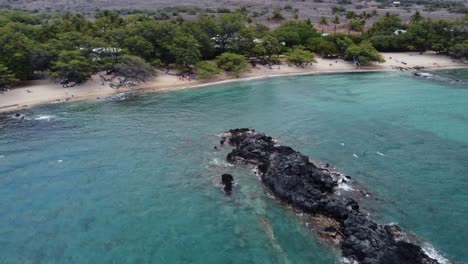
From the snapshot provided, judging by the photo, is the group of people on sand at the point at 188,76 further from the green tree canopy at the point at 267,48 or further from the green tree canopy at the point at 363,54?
the green tree canopy at the point at 363,54

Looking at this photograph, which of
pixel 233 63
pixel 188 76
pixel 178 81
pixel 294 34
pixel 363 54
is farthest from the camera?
pixel 294 34

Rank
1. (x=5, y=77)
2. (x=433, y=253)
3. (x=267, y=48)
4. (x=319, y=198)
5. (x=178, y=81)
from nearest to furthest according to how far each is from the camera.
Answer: (x=433, y=253)
(x=319, y=198)
(x=5, y=77)
(x=178, y=81)
(x=267, y=48)

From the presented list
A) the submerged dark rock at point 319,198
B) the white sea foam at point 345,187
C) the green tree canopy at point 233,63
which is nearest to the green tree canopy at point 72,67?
the green tree canopy at point 233,63

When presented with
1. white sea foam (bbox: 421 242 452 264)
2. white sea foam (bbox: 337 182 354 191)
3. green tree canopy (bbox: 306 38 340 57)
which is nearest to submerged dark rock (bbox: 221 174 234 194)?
white sea foam (bbox: 337 182 354 191)

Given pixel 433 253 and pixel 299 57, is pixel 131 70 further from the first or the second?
pixel 433 253

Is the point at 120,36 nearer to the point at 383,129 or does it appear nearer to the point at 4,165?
the point at 4,165

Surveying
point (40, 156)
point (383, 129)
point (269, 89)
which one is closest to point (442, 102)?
point (383, 129)

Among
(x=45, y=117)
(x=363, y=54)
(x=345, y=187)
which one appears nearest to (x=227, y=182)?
(x=345, y=187)
